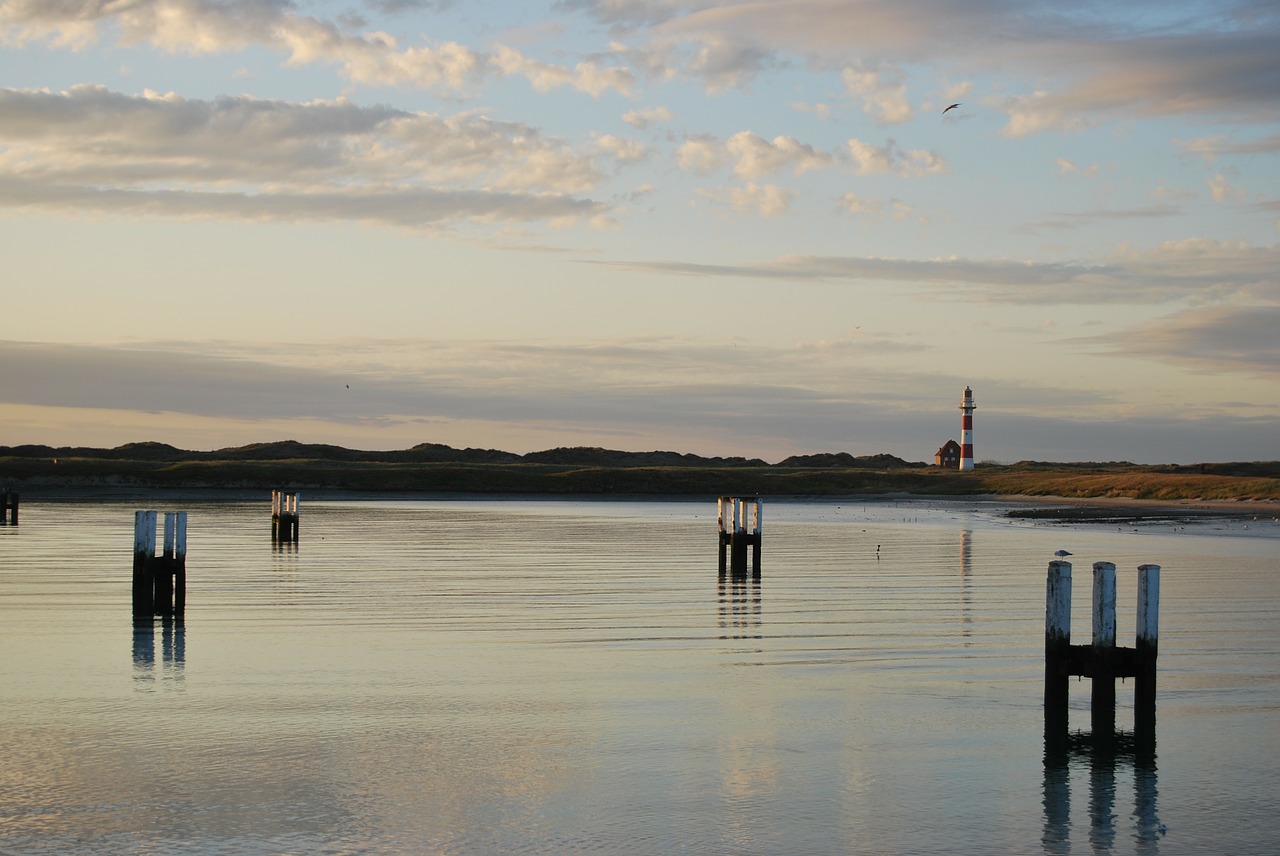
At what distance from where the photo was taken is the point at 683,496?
107938 mm

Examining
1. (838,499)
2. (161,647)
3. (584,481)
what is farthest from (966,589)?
(584,481)

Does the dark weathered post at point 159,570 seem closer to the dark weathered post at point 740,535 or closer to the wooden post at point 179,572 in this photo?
the wooden post at point 179,572

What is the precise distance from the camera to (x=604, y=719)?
14133mm

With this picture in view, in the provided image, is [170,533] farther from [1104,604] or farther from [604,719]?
[1104,604]

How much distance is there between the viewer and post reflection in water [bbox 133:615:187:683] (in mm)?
16766

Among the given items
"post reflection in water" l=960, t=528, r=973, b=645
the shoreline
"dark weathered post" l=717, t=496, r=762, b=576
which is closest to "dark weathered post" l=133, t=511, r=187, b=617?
"post reflection in water" l=960, t=528, r=973, b=645

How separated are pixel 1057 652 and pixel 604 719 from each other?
4.83 m

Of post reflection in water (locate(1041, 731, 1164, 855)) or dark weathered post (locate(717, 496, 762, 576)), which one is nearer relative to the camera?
post reflection in water (locate(1041, 731, 1164, 855))

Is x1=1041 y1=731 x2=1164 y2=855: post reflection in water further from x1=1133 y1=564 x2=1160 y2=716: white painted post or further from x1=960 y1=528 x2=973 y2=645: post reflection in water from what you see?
x1=960 y1=528 x2=973 y2=645: post reflection in water

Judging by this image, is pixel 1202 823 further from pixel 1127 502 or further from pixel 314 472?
pixel 314 472

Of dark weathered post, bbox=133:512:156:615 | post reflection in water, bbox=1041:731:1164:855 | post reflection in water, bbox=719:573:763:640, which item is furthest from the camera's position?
dark weathered post, bbox=133:512:156:615

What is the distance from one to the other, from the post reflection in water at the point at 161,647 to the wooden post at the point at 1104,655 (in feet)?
34.7

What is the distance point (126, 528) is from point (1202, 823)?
43960 mm

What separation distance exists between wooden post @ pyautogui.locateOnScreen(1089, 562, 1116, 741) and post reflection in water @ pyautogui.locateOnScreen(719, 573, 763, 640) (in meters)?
7.45
